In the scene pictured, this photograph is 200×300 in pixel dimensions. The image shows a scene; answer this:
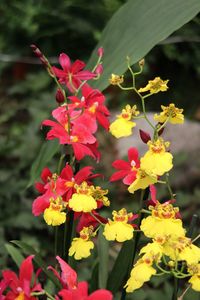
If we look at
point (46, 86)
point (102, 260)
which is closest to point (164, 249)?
point (102, 260)

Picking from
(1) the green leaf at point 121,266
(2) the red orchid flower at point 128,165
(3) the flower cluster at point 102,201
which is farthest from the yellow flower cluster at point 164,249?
(1) the green leaf at point 121,266

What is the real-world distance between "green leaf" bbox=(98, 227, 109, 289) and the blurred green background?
23.4 inches

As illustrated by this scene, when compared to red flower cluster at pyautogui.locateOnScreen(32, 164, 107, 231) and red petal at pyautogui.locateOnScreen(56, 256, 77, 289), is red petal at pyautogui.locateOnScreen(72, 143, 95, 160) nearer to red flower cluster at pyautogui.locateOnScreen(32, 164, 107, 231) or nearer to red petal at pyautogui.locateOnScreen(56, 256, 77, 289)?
A: red flower cluster at pyautogui.locateOnScreen(32, 164, 107, 231)

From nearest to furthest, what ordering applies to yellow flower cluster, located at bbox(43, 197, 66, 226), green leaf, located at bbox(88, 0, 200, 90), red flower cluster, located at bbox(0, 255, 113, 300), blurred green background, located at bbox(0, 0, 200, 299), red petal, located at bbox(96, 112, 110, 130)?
1. red flower cluster, located at bbox(0, 255, 113, 300)
2. yellow flower cluster, located at bbox(43, 197, 66, 226)
3. red petal, located at bbox(96, 112, 110, 130)
4. green leaf, located at bbox(88, 0, 200, 90)
5. blurred green background, located at bbox(0, 0, 200, 299)

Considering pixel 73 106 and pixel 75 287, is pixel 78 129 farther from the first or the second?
pixel 75 287

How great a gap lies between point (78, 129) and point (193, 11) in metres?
0.32

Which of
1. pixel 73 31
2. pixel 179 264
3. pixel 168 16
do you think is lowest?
pixel 73 31

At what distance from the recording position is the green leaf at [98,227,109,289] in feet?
3.81

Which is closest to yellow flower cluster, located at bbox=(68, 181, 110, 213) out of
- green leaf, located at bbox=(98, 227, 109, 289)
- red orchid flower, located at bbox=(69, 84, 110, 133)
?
red orchid flower, located at bbox=(69, 84, 110, 133)

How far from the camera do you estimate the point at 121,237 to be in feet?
2.88

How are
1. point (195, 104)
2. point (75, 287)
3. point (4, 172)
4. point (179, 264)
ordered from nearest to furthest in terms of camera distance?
point (75, 287) < point (179, 264) < point (4, 172) < point (195, 104)

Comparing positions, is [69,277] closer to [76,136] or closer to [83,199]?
[83,199]

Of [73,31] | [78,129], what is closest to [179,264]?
[78,129]

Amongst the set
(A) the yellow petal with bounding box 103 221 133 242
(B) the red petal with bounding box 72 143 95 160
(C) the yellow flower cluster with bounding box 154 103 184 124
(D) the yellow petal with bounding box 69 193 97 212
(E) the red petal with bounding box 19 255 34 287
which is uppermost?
(C) the yellow flower cluster with bounding box 154 103 184 124
